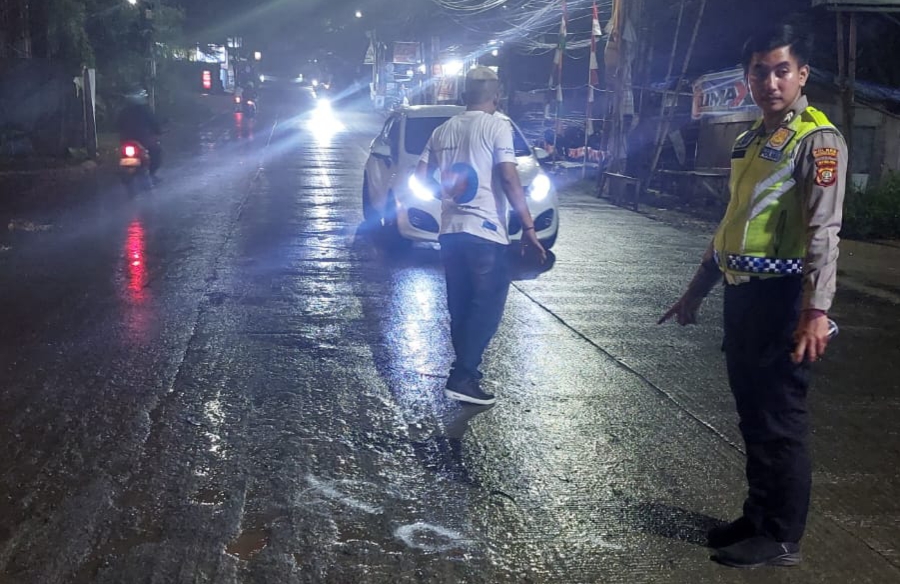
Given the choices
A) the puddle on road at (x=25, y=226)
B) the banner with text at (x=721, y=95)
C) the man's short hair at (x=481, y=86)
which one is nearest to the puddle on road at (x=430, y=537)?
the man's short hair at (x=481, y=86)

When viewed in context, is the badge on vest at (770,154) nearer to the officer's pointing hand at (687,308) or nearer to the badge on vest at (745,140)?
the badge on vest at (745,140)

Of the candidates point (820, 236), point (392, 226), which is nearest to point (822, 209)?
point (820, 236)

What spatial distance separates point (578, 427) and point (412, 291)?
3813 mm

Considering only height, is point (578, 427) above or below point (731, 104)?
below

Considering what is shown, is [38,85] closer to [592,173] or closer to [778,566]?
[592,173]

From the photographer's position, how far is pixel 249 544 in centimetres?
369

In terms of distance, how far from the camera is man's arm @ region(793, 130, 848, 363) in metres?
3.19

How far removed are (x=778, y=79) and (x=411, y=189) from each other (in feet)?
22.4

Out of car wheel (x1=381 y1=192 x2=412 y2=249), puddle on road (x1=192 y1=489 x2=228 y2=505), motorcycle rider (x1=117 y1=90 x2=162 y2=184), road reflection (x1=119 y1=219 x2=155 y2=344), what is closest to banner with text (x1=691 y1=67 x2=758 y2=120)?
car wheel (x1=381 y1=192 x2=412 y2=249)

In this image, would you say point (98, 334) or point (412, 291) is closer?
point (98, 334)

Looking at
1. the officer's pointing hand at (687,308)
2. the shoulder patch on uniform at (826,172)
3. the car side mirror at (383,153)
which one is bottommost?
the officer's pointing hand at (687,308)

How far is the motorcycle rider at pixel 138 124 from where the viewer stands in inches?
662

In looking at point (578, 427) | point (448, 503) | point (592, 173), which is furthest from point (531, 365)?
point (592, 173)

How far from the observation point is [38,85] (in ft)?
70.2
